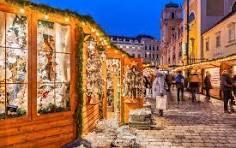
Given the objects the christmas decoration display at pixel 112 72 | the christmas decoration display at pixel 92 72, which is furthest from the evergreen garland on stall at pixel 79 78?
the christmas decoration display at pixel 112 72

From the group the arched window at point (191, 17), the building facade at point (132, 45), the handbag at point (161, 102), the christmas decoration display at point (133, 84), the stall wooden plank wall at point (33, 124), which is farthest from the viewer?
the building facade at point (132, 45)

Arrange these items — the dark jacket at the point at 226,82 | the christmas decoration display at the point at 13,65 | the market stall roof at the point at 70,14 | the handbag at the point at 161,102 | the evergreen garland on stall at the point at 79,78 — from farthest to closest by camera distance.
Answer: the dark jacket at the point at 226,82
the handbag at the point at 161,102
the evergreen garland on stall at the point at 79,78
the market stall roof at the point at 70,14
the christmas decoration display at the point at 13,65

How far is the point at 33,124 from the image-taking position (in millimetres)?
8102

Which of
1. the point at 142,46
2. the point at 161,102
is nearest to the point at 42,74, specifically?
the point at 161,102

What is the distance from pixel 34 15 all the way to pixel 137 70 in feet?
29.0

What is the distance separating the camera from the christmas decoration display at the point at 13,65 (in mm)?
7281

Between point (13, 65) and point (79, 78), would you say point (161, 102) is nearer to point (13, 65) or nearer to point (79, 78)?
point (79, 78)

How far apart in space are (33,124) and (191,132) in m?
5.72

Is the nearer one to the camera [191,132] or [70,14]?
[70,14]

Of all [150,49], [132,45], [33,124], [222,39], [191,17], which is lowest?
[33,124]

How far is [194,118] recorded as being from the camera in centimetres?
1611

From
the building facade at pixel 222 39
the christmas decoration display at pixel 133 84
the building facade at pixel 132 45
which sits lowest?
the christmas decoration display at pixel 133 84

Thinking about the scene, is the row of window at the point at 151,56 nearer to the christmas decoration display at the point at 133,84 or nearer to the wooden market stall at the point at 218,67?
the wooden market stall at the point at 218,67

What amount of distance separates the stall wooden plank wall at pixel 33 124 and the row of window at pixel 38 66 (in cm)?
10
